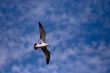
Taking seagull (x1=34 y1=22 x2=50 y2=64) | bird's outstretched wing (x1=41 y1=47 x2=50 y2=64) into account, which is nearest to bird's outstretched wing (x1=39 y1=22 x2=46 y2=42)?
seagull (x1=34 y1=22 x2=50 y2=64)

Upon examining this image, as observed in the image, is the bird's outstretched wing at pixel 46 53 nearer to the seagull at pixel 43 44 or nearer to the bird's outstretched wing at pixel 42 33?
the seagull at pixel 43 44

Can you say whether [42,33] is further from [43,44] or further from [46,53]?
[46,53]

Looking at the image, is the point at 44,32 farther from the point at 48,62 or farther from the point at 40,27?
the point at 48,62

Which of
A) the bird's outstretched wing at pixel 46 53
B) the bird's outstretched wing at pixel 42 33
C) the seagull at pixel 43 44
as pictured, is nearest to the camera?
the seagull at pixel 43 44

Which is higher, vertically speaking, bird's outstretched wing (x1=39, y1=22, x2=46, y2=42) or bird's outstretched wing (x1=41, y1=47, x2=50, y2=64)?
bird's outstretched wing (x1=39, y1=22, x2=46, y2=42)

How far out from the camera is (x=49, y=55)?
40.0m

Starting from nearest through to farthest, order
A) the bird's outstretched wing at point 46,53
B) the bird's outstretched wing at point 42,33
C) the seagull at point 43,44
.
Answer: the seagull at point 43,44, the bird's outstretched wing at point 42,33, the bird's outstretched wing at point 46,53

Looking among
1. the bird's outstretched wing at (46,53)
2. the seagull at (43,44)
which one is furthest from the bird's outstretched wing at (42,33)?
the bird's outstretched wing at (46,53)

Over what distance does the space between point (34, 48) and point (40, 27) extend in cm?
280

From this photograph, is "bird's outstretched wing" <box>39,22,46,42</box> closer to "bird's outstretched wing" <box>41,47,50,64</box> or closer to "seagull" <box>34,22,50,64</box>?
"seagull" <box>34,22,50,64</box>

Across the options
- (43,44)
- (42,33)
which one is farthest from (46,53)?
(42,33)

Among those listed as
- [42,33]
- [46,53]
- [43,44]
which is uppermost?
[42,33]

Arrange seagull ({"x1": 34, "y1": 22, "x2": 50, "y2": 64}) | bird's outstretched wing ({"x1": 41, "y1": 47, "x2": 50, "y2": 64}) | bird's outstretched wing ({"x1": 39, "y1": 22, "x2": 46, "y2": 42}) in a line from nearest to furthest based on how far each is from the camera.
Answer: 1. seagull ({"x1": 34, "y1": 22, "x2": 50, "y2": 64})
2. bird's outstretched wing ({"x1": 39, "y1": 22, "x2": 46, "y2": 42})
3. bird's outstretched wing ({"x1": 41, "y1": 47, "x2": 50, "y2": 64})

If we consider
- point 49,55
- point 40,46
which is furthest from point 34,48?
point 49,55
